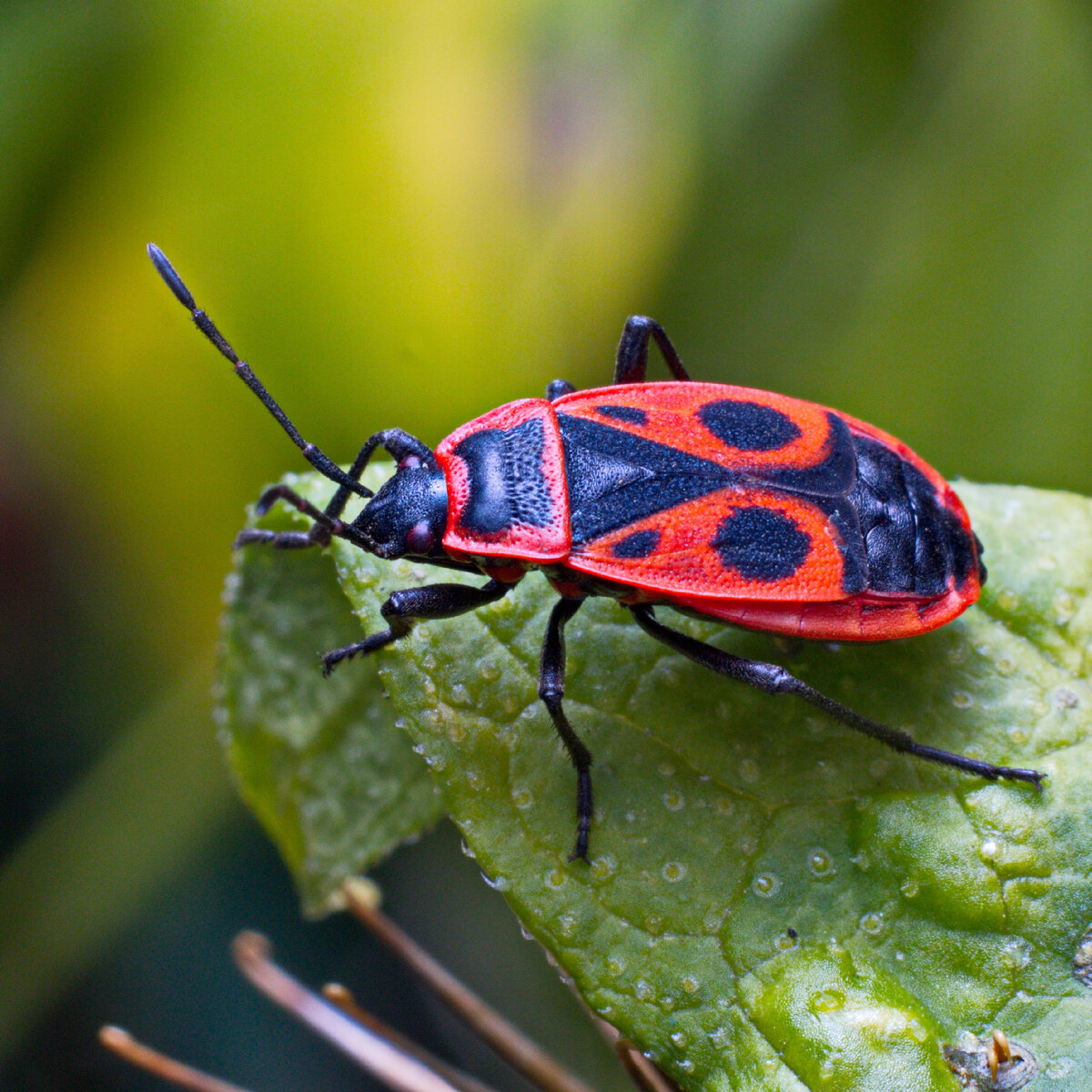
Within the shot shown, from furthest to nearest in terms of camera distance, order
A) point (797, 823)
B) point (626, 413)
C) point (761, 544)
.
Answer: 1. point (626, 413)
2. point (761, 544)
3. point (797, 823)

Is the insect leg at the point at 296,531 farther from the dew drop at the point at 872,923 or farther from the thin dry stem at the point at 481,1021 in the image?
the dew drop at the point at 872,923

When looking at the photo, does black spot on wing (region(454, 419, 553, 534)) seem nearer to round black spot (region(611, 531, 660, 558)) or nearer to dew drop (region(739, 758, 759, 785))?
round black spot (region(611, 531, 660, 558))

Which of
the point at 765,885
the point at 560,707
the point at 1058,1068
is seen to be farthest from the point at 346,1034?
the point at 1058,1068

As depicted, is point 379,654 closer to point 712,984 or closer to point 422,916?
point 712,984

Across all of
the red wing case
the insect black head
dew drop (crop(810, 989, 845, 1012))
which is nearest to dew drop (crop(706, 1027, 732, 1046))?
dew drop (crop(810, 989, 845, 1012))

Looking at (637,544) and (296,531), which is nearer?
(637,544)

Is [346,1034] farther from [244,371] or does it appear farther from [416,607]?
[244,371]

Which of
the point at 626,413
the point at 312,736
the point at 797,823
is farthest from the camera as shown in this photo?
the point at 312,736
